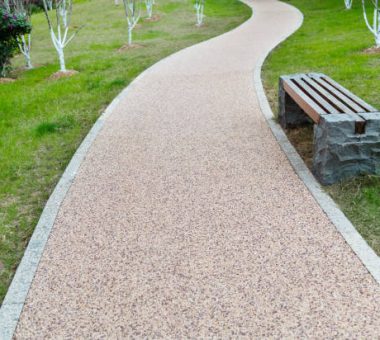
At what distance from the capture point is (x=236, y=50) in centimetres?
1391

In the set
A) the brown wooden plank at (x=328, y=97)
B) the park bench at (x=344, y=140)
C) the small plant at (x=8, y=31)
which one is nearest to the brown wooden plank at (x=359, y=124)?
the park bench at (x=344, y=140)

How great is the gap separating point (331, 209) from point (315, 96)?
175 cm

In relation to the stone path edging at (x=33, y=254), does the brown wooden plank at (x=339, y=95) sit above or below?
above

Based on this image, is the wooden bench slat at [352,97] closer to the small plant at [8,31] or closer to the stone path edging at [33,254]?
the stone path edging at [33,254]

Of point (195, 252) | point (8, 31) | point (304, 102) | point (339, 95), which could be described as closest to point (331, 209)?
point (195, 252)

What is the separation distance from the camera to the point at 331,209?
4527 millimetres

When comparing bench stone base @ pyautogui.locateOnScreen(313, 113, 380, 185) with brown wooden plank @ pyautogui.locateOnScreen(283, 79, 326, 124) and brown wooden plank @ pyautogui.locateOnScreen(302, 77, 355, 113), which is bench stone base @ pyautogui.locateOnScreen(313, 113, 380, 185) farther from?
brown wooden plank @ pyautogui.locateOnScreen(302, 77, 355, 113)

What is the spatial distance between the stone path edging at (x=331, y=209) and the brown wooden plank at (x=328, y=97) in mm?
691

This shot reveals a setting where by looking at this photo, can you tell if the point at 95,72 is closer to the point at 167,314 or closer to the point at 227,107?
the point at 227,107

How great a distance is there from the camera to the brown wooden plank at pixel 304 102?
5148mm

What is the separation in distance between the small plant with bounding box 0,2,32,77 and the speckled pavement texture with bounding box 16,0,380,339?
6557 millimetres

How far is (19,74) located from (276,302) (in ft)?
39.8

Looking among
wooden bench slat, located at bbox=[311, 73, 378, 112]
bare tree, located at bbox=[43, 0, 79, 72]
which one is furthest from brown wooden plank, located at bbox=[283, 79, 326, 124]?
bare tree, located at bbox=[43, 0, 79, 72]

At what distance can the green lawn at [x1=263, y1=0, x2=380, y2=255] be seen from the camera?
4.56 meters
